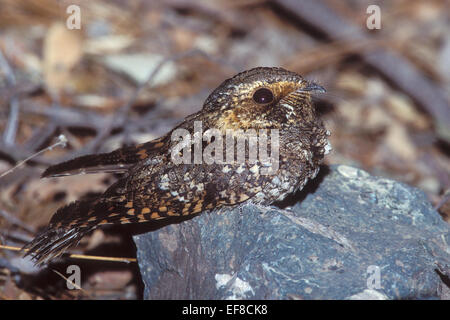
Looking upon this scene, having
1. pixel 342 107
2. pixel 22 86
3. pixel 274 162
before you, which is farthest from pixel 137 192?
pixel 342 107

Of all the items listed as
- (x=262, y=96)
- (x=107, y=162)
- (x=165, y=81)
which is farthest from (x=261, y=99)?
(x=165, y=81)

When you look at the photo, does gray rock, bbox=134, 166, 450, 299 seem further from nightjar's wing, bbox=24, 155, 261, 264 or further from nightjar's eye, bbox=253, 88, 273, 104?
nightjar's eye, bbox=253, 88, 273, 104

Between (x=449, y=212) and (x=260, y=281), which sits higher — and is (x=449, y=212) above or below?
above

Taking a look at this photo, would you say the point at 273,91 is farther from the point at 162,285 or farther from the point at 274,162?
the point at 162,285

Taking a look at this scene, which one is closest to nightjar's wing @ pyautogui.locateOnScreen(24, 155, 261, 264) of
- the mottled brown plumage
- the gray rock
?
the mottled brown plumage

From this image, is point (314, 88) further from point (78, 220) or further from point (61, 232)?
point (61, 232)
